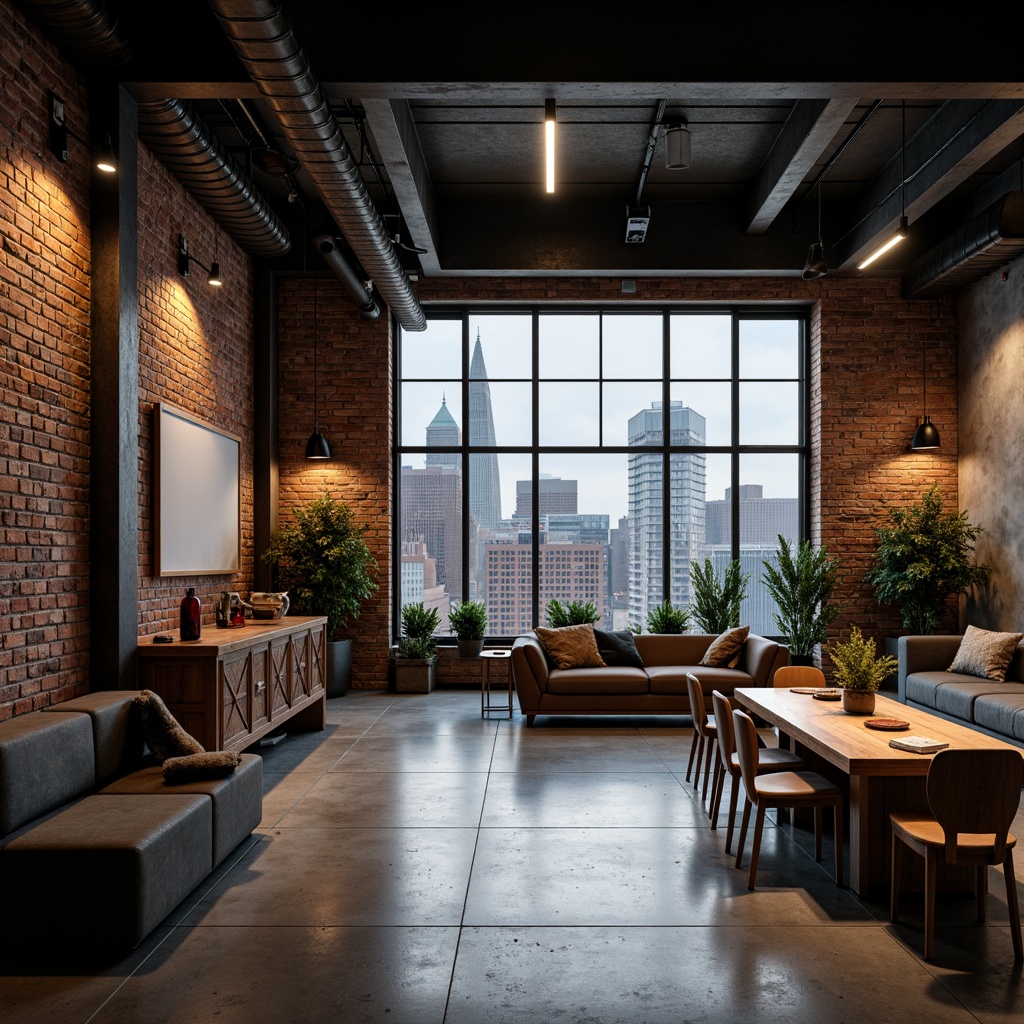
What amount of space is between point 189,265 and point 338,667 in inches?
171

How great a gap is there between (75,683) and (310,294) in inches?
231

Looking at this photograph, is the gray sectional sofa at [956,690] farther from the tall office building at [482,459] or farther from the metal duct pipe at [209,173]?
the metal duct pipe at [209,173]

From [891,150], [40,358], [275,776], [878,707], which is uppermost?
[891,150]

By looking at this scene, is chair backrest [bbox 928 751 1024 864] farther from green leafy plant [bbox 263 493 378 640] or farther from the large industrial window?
the large industrial window

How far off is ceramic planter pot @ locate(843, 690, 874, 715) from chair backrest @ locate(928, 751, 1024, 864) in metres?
1.40

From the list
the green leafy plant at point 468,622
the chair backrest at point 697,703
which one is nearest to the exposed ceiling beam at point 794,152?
the chair backrest at point 697,703

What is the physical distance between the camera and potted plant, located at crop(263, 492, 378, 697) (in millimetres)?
8859

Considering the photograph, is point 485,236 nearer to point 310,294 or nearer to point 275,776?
point 310,294

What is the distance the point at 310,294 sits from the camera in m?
9.68

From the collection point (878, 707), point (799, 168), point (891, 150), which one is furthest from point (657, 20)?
point (878, 707)

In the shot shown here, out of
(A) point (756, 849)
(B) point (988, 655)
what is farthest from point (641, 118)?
(A) point (756, 849)

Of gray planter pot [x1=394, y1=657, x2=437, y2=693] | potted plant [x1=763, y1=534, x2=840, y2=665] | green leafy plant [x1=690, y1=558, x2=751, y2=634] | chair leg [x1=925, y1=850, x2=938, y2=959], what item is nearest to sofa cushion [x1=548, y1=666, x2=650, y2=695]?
green leafy plant [x1=690, y1=558, x2=751, y2=634]

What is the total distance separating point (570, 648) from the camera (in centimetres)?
835

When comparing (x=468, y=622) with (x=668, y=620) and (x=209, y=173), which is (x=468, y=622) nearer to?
(x=668, y=620)
